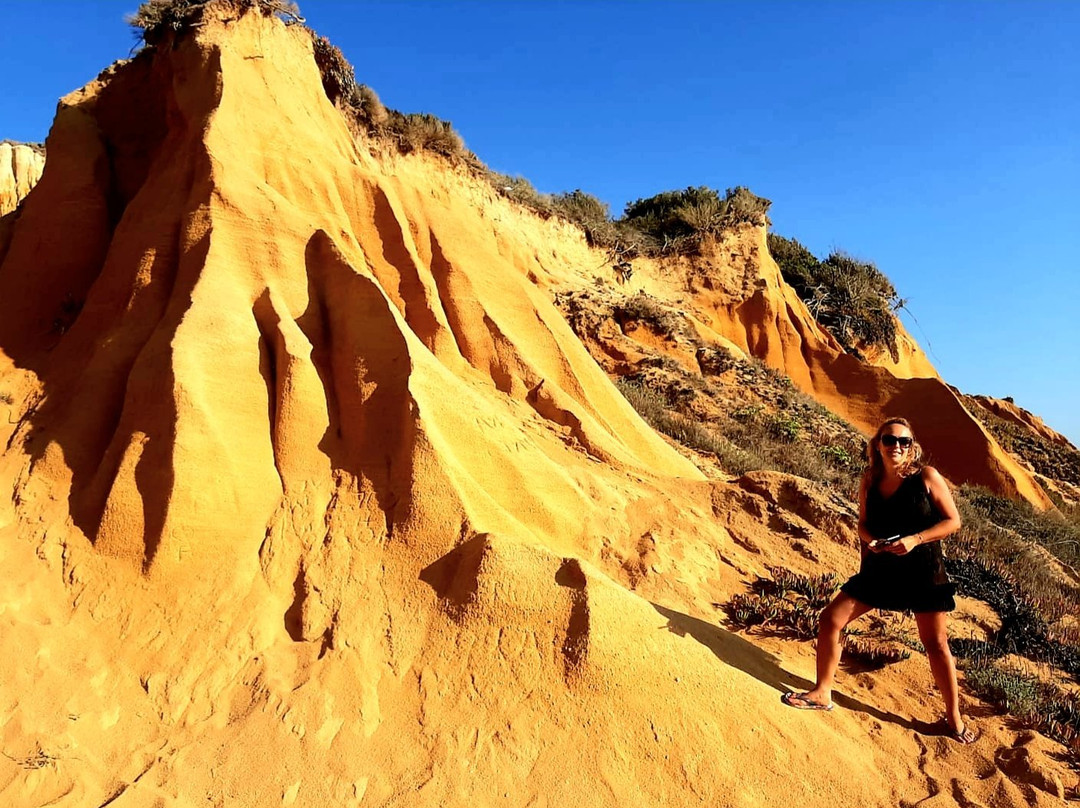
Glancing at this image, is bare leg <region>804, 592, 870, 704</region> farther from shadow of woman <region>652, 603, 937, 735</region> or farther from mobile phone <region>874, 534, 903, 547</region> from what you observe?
mobile phone <region>874, 534, 903, 547</region>

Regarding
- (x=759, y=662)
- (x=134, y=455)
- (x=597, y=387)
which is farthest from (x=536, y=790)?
(x=597, y=387)

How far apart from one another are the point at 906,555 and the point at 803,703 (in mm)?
1005

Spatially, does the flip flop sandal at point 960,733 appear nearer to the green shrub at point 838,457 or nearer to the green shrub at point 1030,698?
the green shrub at point 1030,698

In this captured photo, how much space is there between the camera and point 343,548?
4566mm

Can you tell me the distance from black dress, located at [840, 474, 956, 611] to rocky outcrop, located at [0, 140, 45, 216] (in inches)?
1102

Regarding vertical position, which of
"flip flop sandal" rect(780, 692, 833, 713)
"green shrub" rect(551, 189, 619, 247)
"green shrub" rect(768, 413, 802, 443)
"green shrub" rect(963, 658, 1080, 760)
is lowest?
"flip flop sandal" rect(780, 692, 833, 713)

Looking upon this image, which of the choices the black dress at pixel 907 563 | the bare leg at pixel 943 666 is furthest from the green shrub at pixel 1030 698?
the black dress at pixel 907 563

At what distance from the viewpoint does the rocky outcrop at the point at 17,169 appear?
75.4 feet

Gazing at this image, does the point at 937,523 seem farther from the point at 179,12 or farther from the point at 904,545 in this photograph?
the point at 179,12

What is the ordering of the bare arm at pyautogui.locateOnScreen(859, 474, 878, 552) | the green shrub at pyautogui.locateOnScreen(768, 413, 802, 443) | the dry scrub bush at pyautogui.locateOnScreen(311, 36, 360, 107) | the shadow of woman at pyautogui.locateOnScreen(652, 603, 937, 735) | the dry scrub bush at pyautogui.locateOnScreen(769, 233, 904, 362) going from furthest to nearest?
the dry scrub bush at pyautogui.locateOnScreen(769, 233, 904, 362), the green shrub at pyautogui.locateOnScreen(768, 413, 802, 443), the dry scrub bush at pyautogui.locateOnScreen(311, 36, 360, 107), the shadow of woman at pyautogui.locateOnScreen(652, 603, 937, 735), the bare arm at pyautogui.locateOnScreen(859, 474, 878, 552)

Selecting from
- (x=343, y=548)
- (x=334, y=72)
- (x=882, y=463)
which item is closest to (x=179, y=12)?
(x=334, y=72)

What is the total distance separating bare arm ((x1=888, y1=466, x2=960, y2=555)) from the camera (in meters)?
3.42

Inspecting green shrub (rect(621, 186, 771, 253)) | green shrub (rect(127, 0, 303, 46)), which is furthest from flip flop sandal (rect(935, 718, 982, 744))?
green shrub (rect(621, 186, 771, 253))

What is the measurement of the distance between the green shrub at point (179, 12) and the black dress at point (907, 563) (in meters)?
9.04
